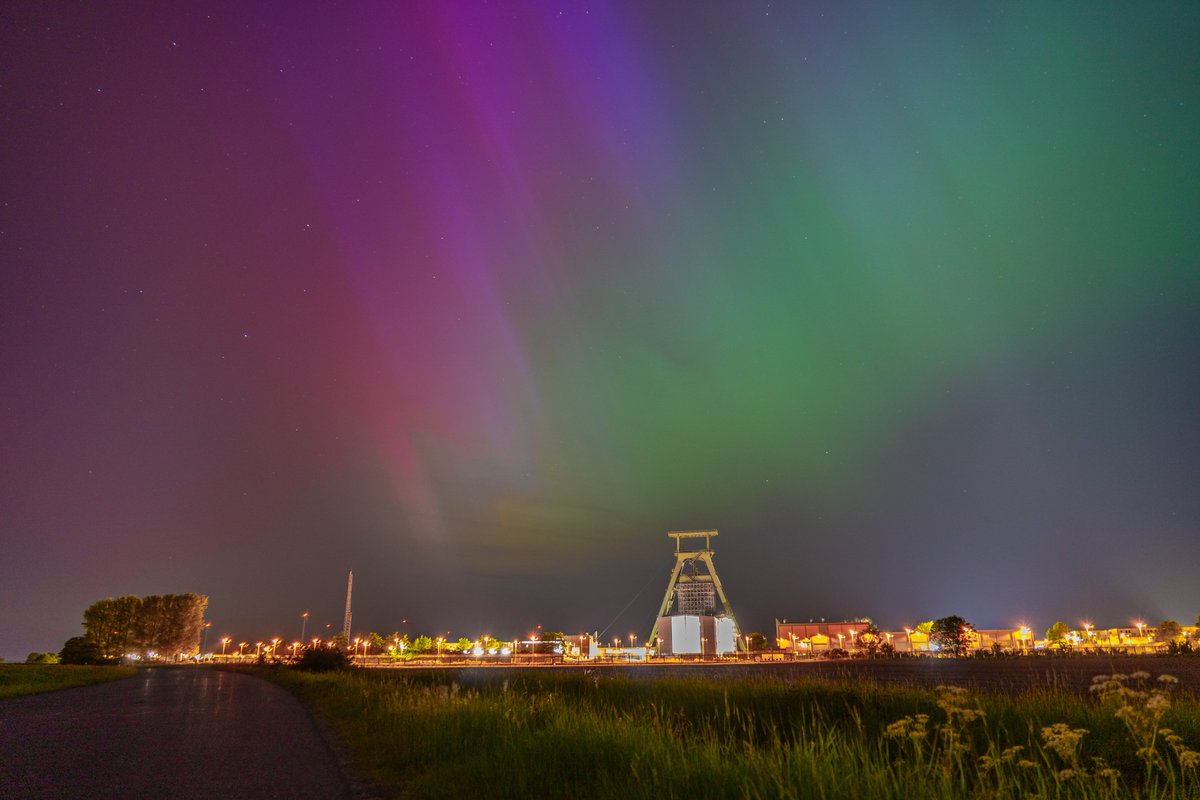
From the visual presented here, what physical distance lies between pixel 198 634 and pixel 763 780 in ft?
413

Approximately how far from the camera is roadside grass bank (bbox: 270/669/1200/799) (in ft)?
17.9

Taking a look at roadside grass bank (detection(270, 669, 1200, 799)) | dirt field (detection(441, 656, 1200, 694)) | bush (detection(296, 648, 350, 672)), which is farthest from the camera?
bush (detection(296, 648, 350, 672))

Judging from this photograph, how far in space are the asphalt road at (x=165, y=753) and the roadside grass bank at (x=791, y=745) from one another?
937mm

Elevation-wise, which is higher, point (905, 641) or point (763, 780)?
point (763, 780)

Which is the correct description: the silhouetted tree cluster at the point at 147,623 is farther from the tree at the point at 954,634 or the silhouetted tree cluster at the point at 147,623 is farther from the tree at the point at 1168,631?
the tree at the point at 1168,631

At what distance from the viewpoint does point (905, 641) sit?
11600 centimetres

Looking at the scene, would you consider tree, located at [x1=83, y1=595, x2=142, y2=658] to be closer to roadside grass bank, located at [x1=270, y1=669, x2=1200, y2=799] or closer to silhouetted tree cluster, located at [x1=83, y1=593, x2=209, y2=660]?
silhouetted tree cluster, located at [x1=83, y1=593, x2=209, y2=660]

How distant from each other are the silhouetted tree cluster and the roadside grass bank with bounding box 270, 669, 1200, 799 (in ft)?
343

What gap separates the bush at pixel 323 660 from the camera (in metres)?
36.8

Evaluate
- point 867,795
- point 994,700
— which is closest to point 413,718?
point 867,795

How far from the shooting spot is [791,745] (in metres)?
9.51

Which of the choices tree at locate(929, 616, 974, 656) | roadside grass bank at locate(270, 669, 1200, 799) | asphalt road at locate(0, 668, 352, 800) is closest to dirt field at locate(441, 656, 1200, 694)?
roadside grass bank at locate(270, 669, 1200, 799)

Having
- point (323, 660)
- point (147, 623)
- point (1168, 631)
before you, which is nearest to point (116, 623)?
point (147, 623)

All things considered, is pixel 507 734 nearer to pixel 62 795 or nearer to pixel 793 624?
pixel 62 795
